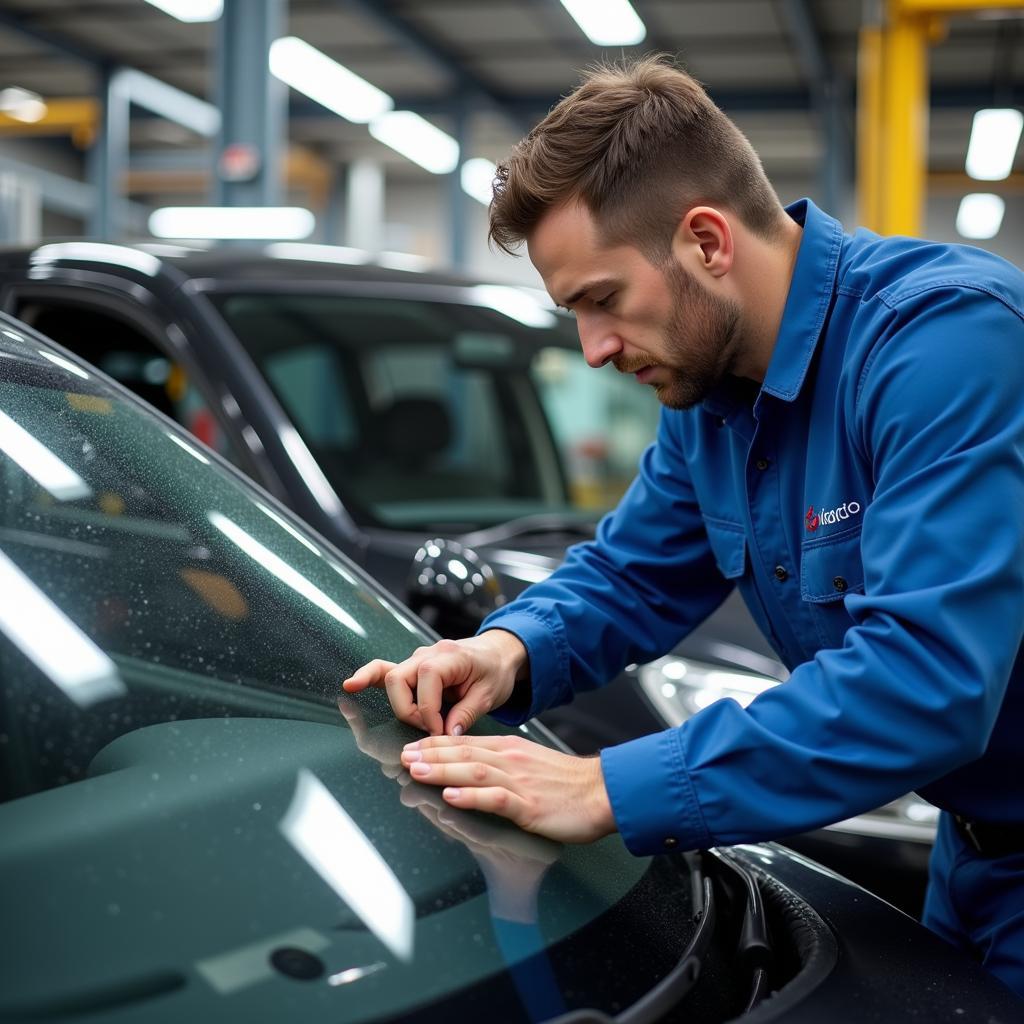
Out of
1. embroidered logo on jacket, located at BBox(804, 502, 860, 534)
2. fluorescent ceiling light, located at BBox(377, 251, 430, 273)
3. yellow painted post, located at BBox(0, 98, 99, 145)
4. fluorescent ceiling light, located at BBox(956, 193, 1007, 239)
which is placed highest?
yellow painted post, located at BBox(0, 98, 99, 145)

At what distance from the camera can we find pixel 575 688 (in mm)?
1647

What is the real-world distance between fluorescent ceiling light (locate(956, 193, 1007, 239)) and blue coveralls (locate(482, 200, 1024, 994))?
1585cm

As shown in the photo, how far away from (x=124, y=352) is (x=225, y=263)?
62 centimetres

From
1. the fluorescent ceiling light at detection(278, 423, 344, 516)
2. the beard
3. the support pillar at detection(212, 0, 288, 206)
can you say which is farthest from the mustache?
the support pillar at detection(212, 0, 288, 206)

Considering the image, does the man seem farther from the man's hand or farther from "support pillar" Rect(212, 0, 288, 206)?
"support pillar" Rect(212, 0, 288, 206)

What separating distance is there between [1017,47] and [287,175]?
9.17m

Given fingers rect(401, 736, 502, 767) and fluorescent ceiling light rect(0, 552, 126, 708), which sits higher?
fluorescent ceiling light rect(0, 552, 126, 708)

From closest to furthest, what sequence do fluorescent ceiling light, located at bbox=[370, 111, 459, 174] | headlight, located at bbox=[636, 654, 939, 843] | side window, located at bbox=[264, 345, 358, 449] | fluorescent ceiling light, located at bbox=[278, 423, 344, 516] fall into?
headlight, located at bbox=[636, 654, 939, 843] < fluorescent ceiling light, located at bbox=[278, 423, 344, 516] < side window, located at bbox=[264, 345, 358, 449] < fluorescent ceiling light, located at bbox=[370, 111, 459, 174]

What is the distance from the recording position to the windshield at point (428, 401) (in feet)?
9.41

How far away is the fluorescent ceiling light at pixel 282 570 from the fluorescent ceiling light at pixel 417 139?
12245 mm

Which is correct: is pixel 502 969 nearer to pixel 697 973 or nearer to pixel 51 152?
pixel 697 973

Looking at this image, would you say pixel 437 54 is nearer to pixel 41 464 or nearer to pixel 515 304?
pixel 515 304

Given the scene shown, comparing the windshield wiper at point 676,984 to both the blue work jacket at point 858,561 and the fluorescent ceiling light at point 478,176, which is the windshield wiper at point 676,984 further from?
the fluorescent ceiling light at point 478,176

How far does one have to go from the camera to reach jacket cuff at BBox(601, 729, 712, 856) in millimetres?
1183
